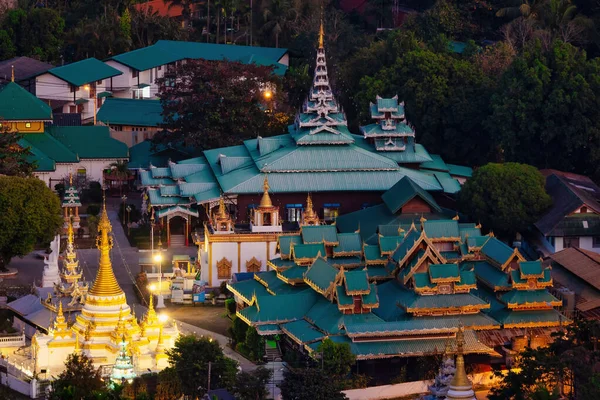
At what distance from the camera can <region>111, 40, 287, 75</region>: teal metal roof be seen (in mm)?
140250

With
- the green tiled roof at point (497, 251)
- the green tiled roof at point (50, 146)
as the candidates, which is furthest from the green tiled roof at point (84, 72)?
the green tiled roof at point (497, 251)

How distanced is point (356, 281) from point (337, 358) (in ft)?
16.0

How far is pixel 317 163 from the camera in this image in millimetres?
104750

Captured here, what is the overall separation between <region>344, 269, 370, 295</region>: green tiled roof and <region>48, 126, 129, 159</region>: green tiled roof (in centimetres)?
4306

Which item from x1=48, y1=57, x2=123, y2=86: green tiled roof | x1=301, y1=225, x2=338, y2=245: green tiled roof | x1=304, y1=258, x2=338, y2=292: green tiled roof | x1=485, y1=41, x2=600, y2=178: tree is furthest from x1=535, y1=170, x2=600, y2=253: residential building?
x1=48, y1=57, x2=123, y2=86: green tiled roof

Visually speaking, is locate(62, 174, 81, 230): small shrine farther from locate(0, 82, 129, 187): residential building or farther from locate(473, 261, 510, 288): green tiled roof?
locate(473, 261, 510, 288): green tiled roof

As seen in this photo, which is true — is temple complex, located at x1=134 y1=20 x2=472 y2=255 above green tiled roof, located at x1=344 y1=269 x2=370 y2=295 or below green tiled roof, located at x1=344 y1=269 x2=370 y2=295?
above

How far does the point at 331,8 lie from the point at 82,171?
37130mm

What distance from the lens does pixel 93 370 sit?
72875 mm

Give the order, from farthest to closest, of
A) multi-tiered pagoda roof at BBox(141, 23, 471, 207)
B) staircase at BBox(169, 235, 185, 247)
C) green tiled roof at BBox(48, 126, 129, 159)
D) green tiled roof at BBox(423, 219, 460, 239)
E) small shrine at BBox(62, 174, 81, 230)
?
1. green tiled roof at BBox(48, 126, 129, 159)
2. small shrine at BBox(62, 174, 81, 230)
3. staircase at BBox(169, 235, 185, 247)
4. multi-tiered pagoda roof at BBox(141, 23, 471, 207)
5. green tiled roof at BBox(423, 219, 460, 239)

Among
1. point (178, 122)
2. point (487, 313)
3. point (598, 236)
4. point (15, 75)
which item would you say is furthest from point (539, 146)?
point (15, 75)

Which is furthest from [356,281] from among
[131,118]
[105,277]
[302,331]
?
[131,118]

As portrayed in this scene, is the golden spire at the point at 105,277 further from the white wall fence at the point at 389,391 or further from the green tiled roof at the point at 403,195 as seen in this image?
the green tiled roof at the point at 403,195

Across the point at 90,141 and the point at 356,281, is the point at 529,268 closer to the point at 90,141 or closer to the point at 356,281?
the point at 356,281
